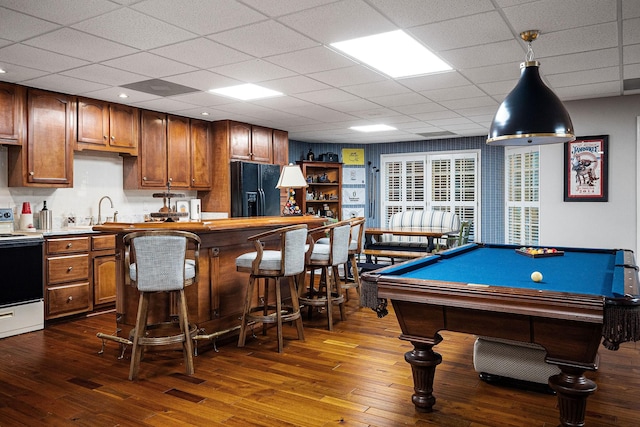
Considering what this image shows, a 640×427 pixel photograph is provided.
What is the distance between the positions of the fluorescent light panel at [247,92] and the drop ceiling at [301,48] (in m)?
0.16

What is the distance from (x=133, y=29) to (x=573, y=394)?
3.43 meters

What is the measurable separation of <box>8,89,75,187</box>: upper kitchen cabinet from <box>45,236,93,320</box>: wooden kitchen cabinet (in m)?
0.72

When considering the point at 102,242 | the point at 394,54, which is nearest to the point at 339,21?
the point at 394,54

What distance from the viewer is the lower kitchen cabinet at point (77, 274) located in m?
4.86

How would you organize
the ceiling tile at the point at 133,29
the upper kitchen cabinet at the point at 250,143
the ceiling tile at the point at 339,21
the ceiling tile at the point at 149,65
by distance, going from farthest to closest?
the upper kitchen cabinet at the point at 250,143, the ceiling tile at the point at 149,65, the ceiling tile at the point at 133,29, the ceiling tile at the point at 339,21

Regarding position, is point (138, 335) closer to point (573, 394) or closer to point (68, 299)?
point (68, 299)

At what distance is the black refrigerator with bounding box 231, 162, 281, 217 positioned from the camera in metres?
Answer: 6.96

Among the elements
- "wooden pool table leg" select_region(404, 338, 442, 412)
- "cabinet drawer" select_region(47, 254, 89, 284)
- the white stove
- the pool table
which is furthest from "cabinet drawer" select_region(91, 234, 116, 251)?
"wooden pool table leg" select_region(404, 338, 442, 412)

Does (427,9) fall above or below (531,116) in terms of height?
above

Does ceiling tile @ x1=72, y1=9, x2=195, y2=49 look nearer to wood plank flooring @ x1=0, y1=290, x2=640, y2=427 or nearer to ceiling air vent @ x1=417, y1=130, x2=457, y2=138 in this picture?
wood plank flooring @ x1=0, y1=290, x2=640, y2=427

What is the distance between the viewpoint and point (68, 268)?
197 inches

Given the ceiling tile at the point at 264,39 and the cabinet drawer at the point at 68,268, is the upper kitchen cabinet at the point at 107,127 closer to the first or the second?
the cabinet drawer at the point at 68,268

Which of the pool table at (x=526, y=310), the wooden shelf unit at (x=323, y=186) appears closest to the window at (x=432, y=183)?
the wooden shelf unit at (x=323, y=186)

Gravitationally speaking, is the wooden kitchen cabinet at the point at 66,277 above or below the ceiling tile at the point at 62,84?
below
